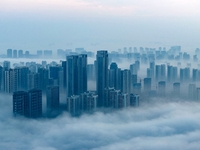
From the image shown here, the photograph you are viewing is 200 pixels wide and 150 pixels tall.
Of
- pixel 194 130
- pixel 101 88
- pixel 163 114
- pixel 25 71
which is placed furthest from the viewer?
pixel 25 71

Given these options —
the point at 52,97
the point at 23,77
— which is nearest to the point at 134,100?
the point at 52,97

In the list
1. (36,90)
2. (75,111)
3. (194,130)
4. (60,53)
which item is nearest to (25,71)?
(60,53)

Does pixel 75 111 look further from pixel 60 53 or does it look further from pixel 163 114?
pixel 60 53

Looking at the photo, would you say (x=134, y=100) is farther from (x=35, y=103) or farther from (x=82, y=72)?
(x=35, y=103)

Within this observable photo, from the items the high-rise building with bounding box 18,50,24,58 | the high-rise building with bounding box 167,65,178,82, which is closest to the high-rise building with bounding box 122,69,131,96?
the high-rise building with bounding box 167,65,178,82

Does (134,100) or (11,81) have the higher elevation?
(11,81)

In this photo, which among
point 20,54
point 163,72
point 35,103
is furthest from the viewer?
point 20,54

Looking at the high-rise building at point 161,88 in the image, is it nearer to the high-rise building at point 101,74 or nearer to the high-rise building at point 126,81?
the high-rise building at point 126,81
